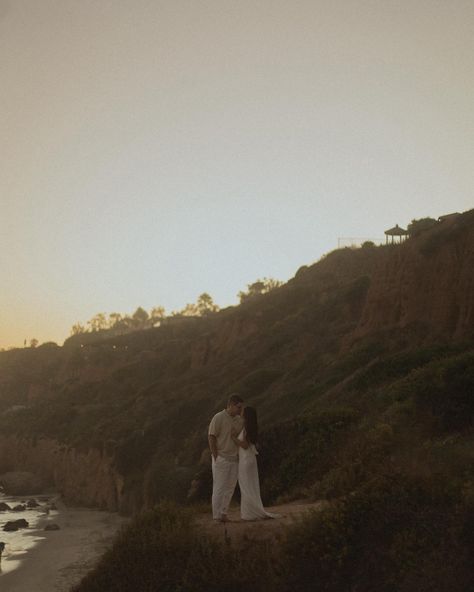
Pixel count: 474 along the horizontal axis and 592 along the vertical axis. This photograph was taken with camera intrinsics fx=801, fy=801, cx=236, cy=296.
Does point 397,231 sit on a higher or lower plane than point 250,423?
higher

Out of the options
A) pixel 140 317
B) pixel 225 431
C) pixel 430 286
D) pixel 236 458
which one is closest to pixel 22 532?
pixel 430 286

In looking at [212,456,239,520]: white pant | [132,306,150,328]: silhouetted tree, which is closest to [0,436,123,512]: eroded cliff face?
[212,456,239,520]: white pant

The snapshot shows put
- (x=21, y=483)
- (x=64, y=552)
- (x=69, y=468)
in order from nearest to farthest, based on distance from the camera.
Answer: (x=64, y=552) → (x=69, y=468) → (x=21, y=483)

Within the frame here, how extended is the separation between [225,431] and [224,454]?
501 millimetres

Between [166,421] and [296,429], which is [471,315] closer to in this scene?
[296,429]

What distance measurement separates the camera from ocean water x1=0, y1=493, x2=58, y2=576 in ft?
116

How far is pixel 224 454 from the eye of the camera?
16.4m

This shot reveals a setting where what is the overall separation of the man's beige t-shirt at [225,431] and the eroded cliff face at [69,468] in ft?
115

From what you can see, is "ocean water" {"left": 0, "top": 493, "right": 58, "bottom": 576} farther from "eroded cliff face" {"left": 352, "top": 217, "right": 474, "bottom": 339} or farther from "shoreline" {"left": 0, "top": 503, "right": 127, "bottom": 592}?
"eroded cliff face" {"left": 352, "top": 217, "right": 474, "bottom": 339}

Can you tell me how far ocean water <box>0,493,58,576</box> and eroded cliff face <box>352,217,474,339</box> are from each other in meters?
19.6

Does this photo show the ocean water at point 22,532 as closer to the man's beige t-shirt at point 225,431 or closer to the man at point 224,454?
the man at point 224,454

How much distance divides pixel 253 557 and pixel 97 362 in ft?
276

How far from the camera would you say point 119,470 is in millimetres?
51469

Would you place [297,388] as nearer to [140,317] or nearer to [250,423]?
[250,423]
